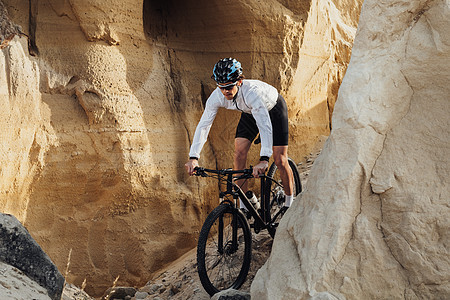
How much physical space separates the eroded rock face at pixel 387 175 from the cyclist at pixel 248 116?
126 cm

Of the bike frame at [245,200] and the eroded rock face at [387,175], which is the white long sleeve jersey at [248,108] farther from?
the eroded rock face at [387,175]

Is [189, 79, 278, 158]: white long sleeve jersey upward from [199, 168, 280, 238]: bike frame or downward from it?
upward

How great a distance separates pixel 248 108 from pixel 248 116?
0.37 m

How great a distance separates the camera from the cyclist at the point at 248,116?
462 cm

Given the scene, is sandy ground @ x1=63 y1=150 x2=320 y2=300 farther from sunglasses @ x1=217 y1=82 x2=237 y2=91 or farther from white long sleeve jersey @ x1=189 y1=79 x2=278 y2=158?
sunglasses @ x1=217 y1=82 x2=237 y2=91

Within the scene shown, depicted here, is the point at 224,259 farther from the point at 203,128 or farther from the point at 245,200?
the point at 203,128

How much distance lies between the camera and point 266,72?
7500 mm

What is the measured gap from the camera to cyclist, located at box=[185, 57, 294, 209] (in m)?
4.62

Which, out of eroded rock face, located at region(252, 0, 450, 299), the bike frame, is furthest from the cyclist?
eroded rock face, located at region(252, 0, 450, 299)

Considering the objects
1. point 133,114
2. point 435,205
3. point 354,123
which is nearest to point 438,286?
point 435,205

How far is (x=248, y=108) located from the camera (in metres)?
4.88

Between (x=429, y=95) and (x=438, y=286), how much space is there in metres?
1.15

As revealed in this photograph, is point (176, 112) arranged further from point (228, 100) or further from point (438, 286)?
point (438, 286)

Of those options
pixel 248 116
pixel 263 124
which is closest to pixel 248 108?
pixel 263 124
